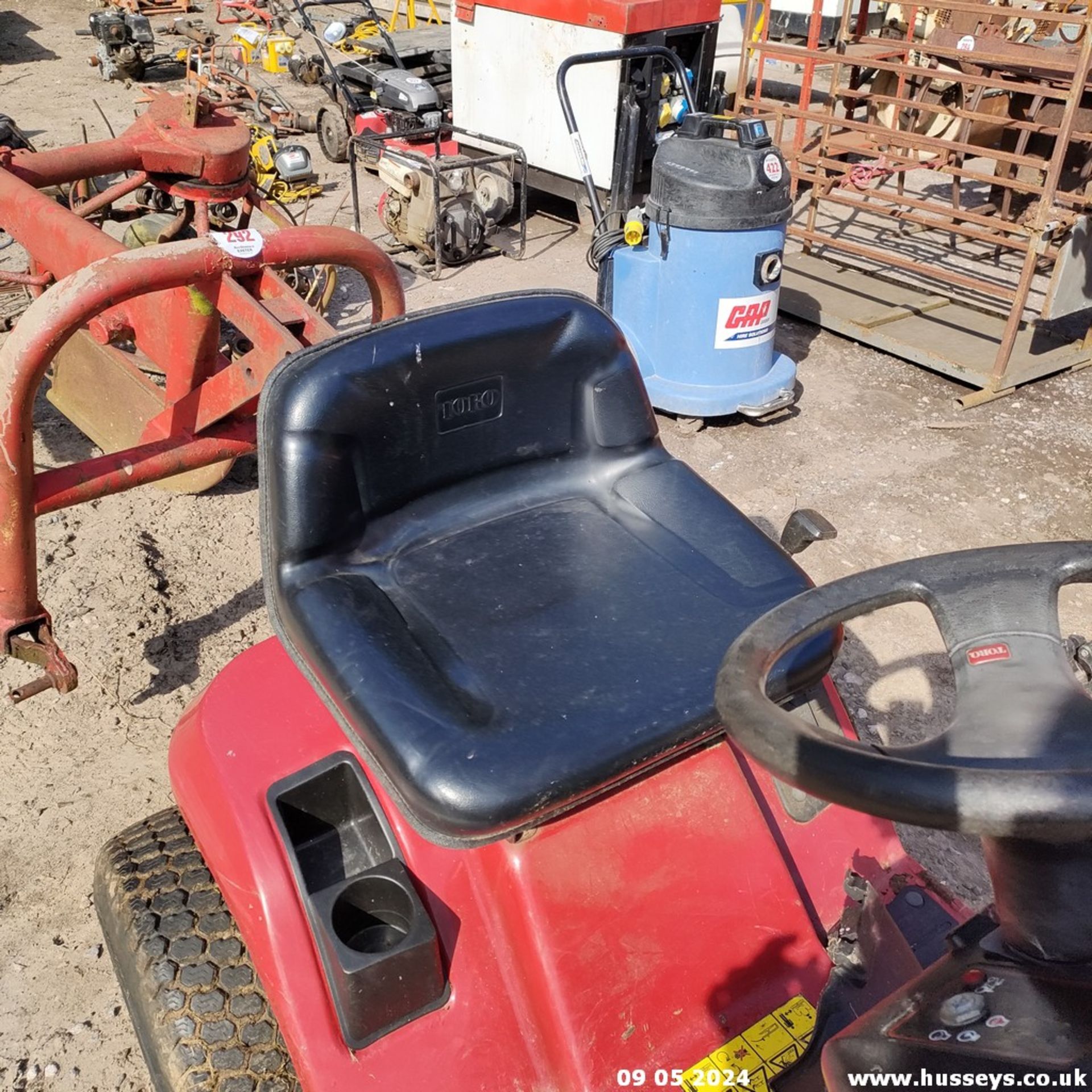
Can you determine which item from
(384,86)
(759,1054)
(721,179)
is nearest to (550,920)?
(759,1054)

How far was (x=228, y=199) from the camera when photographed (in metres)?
3.21

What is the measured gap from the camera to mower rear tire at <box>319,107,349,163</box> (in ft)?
23.3

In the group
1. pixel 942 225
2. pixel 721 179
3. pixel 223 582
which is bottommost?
pixel 223 582

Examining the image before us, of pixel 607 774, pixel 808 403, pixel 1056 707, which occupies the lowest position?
pixel 808 403

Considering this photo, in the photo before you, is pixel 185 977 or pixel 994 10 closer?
pixel 185 977

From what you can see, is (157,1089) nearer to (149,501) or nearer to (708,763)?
(708,763)

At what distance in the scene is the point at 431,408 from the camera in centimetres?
165

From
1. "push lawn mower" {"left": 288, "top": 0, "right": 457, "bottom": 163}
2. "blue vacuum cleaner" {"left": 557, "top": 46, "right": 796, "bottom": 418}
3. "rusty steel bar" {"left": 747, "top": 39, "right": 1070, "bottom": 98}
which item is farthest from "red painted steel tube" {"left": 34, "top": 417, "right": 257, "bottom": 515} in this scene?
"push lawn mower" {"left": 288, "top": 0, "right": 457, "bottom": 163}

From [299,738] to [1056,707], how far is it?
1.01 m

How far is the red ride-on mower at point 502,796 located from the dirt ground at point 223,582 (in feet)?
0.82

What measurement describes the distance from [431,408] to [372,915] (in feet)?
2.51

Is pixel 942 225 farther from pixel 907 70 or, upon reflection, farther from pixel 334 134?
pixel 334 134

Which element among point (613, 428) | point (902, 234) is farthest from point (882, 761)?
point (902, 234)

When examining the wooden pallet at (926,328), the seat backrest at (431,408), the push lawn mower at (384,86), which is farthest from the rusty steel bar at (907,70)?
the seat backrest at (431,408)
